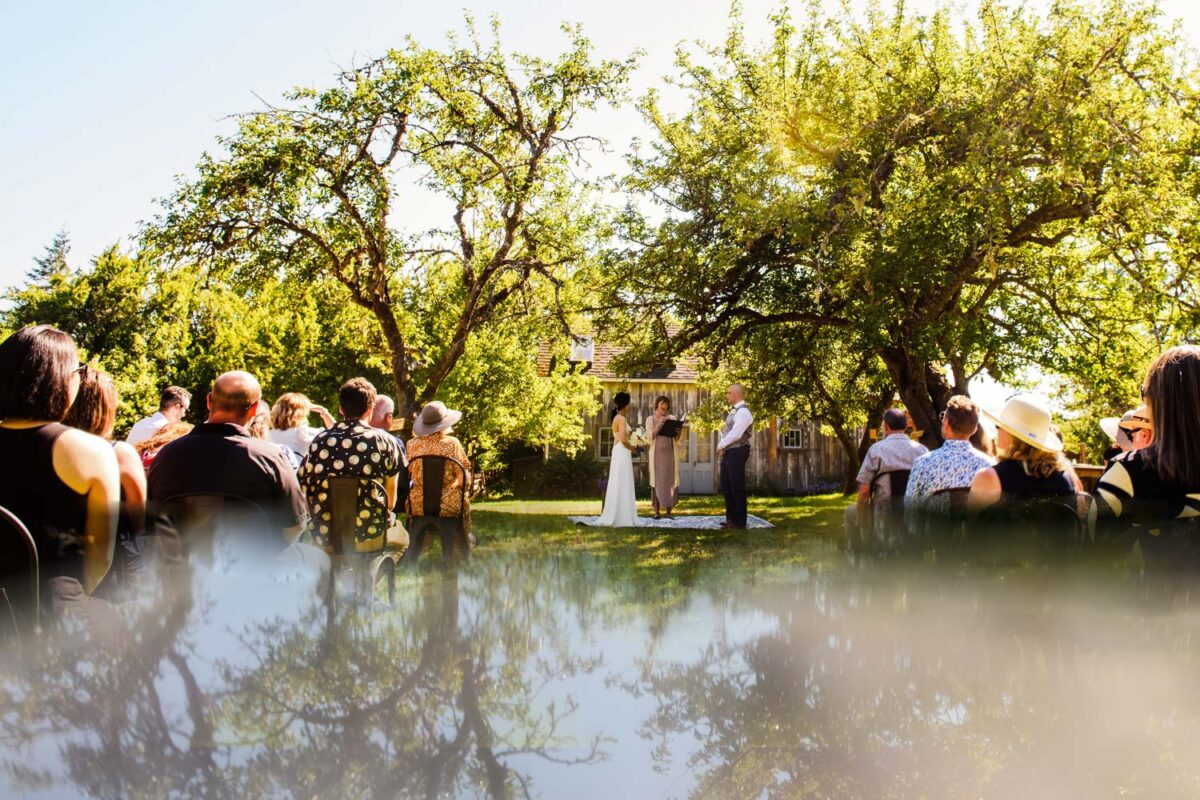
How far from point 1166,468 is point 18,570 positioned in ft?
12.9

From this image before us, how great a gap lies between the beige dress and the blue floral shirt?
28.0 ft

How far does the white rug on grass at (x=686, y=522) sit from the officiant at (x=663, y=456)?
31 cm

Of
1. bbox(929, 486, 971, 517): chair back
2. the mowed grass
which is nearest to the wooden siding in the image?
the mowed grass

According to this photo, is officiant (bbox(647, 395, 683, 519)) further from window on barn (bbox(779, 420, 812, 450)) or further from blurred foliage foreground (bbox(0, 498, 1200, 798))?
window on barn (bbox(779, 420, 812, 450))

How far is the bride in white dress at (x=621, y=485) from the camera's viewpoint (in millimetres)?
14961

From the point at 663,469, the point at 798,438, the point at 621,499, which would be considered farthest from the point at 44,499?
the point at 798,438

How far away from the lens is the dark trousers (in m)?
13.4

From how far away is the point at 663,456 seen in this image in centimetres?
1570

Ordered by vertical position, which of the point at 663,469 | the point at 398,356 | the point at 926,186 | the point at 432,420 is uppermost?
the point at 926,186

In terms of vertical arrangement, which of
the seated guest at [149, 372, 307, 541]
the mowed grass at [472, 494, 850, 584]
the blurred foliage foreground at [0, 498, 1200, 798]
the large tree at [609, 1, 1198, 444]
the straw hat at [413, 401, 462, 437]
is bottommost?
the mowed grass at [472, 494, 850, 584]

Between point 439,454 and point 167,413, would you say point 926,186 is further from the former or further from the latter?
point 167,413

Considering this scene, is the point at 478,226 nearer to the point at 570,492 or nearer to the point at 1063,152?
the point at 1063,152

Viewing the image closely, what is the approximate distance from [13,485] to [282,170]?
46.7 feet

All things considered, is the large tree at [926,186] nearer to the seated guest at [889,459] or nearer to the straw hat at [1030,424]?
the seated guest at [889,459]
